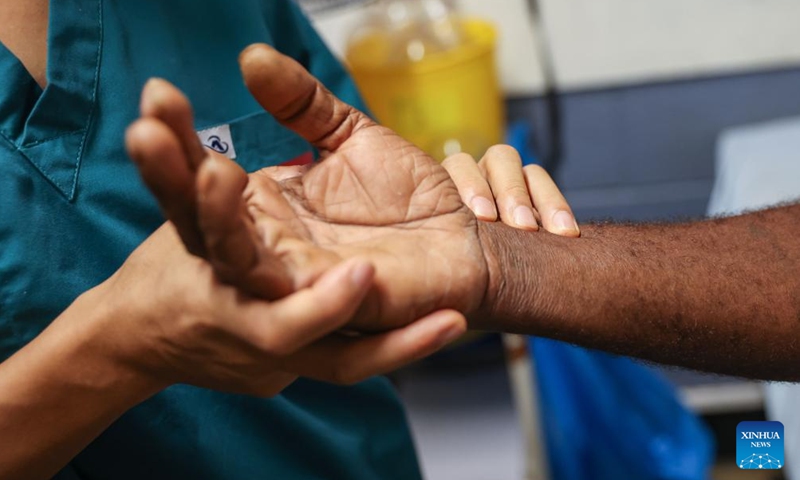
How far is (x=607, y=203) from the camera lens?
202 cm

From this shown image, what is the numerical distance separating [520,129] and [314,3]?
0.60 metres

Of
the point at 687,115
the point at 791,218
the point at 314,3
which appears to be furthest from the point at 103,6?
the point at 687,115

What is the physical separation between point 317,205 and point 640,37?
141 cm

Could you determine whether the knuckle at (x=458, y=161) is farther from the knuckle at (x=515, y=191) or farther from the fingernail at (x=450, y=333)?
the fingernail at (x=450, y=333)

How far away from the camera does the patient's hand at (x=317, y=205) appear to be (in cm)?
49

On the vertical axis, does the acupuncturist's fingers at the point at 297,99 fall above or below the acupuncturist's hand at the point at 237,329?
above

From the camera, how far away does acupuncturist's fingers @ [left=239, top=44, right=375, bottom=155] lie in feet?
1.96

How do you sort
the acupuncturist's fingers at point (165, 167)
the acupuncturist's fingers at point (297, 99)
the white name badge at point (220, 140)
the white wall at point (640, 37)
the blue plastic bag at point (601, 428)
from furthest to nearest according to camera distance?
the white wall at point (640, 37) < the blue plastic bag at point (601, 428) < the white name badge at point (220, 140) < the acupuncturist's fingers at point (297, 99) < the acupuncturist's fingers at point (165, 167)

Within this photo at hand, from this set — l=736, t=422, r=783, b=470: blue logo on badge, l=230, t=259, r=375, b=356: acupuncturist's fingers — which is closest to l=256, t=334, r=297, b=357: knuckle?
l=230, t=259, r=375, b=356: acupuncturist's fingers

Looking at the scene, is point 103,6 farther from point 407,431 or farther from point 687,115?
point 687,115

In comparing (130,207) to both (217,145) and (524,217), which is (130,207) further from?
(524,217)

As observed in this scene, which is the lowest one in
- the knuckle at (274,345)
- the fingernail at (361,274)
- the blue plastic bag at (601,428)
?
the blue plastic bag at (601,428)

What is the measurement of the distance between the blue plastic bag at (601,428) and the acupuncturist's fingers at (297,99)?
35.1 inches

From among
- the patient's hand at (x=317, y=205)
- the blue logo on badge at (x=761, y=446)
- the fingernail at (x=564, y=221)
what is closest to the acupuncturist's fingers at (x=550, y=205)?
the fingernail at (x=564, y=221)
